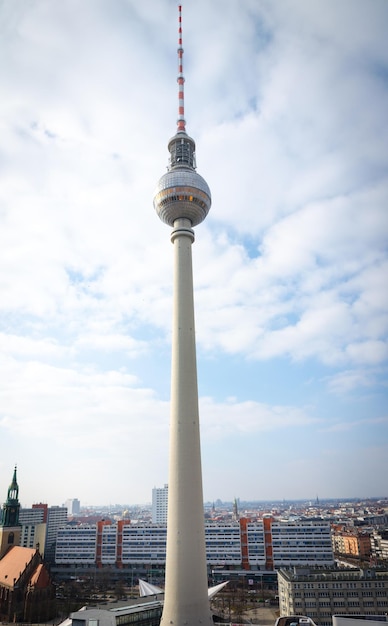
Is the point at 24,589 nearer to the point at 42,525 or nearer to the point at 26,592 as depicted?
the point at 26,592

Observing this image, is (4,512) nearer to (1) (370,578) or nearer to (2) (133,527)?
(2) (133,527)

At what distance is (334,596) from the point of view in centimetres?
5209

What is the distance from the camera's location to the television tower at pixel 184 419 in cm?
Result: 3591

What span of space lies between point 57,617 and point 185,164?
6128 cm

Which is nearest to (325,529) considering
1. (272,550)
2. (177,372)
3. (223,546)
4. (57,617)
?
(272,550)

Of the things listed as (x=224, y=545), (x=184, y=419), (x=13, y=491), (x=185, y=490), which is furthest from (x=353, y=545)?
(x=184, y=419)

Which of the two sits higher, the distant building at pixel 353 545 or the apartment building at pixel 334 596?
the apartment building at pixel 334 596

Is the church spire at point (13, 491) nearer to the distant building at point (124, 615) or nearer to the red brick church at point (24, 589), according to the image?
the red brick church at point (24, 589)

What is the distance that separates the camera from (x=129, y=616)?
135ft

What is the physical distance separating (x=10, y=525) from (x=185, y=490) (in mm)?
46592

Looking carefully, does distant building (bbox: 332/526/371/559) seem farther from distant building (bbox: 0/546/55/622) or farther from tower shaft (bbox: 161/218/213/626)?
tower shaft (bbox: 161/218/213/626)

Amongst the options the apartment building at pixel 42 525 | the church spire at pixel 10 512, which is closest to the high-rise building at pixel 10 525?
the church spire at pixel 10 512


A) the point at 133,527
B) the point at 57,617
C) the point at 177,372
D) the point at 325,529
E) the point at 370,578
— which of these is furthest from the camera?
the point at 133,527

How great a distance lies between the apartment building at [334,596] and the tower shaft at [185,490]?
2147 cm
